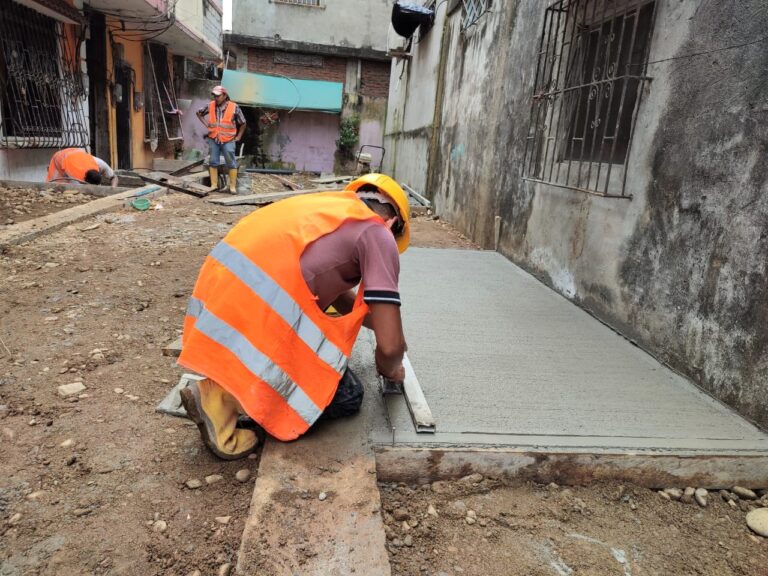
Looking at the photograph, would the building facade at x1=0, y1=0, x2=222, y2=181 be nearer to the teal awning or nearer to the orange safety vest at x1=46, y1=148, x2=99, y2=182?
the orange safety vest at x1=46, y1=148, x2=99, y2=182

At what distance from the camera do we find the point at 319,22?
1833 centimetres

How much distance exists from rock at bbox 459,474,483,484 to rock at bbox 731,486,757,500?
3.19 ft

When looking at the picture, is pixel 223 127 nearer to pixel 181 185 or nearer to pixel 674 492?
pixel 181 185

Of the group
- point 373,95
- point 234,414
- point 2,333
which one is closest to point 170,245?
point 2,333

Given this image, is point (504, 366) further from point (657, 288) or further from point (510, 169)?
point (510, 169)

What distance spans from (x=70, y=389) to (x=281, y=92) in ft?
50.5

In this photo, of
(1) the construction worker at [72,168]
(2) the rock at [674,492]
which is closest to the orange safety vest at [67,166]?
(1) the construction worker at [72,168]

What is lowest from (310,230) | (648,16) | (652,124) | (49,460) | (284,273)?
(49,460)

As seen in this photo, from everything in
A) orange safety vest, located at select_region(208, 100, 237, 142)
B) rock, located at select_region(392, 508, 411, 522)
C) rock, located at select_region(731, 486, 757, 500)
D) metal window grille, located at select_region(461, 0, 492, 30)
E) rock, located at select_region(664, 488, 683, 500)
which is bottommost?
rock, located at select_region(392, 508, 411, 522)

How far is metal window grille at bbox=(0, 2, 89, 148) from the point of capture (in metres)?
7.66

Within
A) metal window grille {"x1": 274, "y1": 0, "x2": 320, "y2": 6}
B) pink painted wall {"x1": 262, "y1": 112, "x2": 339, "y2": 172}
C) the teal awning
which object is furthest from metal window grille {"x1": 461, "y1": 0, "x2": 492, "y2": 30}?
metal window grille {"x1": 274, "y1": 0, "x2": 320, "y2": 6}

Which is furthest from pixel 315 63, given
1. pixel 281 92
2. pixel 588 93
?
pixel 588 93

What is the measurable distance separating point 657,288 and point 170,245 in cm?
441

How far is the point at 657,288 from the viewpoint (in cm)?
290
